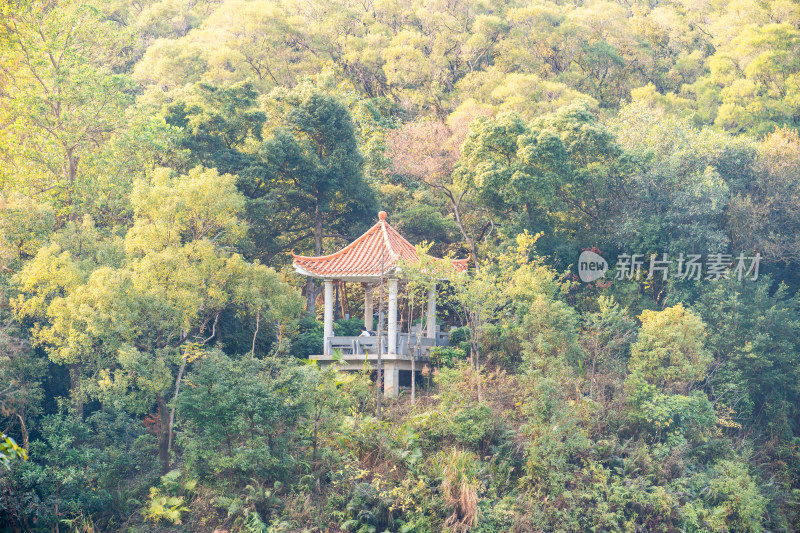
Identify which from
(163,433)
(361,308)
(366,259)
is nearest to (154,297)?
(163,433)

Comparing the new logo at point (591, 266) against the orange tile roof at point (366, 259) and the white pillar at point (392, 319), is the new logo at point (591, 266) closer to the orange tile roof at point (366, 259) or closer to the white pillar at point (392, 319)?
the orange tile roof at point (366, 259)

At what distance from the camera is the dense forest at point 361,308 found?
1270 cm

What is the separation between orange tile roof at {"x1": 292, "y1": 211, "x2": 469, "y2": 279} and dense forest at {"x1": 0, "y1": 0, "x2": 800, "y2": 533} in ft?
3.14

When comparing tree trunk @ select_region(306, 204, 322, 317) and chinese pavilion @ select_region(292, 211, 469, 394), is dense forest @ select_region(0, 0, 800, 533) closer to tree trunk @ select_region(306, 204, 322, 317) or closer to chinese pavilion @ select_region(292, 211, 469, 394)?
tree trunk @ select_region(306, 204, 322, 317)

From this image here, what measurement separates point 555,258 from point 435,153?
5.75 meters

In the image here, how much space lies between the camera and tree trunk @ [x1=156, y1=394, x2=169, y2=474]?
531 inches

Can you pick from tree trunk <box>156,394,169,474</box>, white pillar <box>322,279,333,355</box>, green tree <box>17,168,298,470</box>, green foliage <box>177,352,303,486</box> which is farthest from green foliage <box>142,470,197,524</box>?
white pillar <box>322,279,333,355</box>

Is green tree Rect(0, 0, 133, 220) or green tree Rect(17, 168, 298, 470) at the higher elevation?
green tree Rect(0, 0, 133, 220)

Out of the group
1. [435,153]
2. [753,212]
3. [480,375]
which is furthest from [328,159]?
[753,212]

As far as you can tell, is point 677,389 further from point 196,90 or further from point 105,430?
point 196,90

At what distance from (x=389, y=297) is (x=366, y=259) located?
3.61 ft

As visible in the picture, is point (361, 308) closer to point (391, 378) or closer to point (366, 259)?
point (366, 259)

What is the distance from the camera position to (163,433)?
44.7 ft

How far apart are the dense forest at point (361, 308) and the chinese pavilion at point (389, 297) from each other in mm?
621
